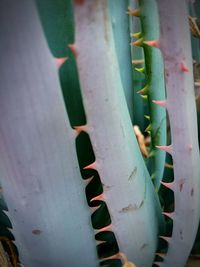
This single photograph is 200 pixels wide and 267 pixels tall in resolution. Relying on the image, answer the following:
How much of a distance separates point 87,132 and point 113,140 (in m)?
0.04

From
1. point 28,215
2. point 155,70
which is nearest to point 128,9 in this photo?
point 155,70

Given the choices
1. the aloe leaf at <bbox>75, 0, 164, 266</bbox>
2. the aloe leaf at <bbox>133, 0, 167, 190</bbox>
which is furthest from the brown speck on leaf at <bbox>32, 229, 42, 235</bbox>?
the aloe leaf at <bbox>133, 0, 167, 190</bbox>

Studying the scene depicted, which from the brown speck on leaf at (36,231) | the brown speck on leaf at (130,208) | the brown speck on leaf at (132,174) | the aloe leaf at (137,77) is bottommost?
the brown speck on leaf at (36,231)

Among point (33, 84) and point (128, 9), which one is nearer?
point (33, 84)

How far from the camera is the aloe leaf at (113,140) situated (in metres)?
0.52

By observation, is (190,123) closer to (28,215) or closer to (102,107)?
(102,107)

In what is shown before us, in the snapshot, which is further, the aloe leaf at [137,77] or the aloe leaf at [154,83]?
the aloe leaf at [137,77]

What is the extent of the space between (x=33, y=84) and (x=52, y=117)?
5 cm

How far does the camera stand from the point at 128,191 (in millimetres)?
635

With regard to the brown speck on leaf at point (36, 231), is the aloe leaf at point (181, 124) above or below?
above

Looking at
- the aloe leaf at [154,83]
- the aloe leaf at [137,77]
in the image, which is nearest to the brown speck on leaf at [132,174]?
the aloe leaf at [154,83]

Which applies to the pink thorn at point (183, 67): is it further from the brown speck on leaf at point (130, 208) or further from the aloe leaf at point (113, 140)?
the brown speck on leaf at point (130, 208)

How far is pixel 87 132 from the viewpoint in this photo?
58cm

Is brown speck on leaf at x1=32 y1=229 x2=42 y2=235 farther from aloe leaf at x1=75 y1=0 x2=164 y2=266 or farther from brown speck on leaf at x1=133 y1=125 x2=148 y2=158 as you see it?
brown speck on leaf at x1=133 y1=125 x2=148 y2=158
